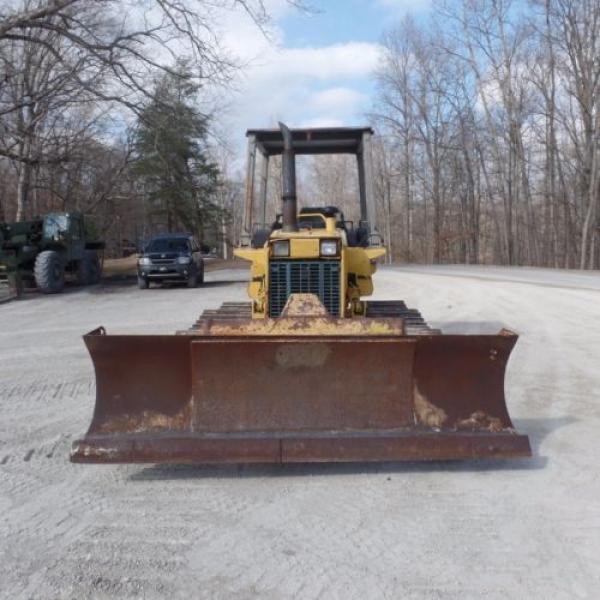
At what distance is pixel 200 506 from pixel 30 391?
12.6ft

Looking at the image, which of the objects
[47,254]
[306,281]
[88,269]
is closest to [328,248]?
[306,281]

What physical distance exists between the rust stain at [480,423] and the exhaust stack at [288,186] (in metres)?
2.50

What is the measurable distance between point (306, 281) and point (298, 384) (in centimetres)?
163

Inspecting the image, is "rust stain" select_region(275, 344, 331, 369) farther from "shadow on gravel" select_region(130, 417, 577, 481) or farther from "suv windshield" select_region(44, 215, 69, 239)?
"suv windshield" select_region(44, 215, 69, 239)

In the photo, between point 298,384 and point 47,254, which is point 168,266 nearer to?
Result: point 47,254

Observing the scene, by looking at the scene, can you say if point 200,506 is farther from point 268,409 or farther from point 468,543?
point 468,543

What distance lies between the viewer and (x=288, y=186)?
20.0 feet

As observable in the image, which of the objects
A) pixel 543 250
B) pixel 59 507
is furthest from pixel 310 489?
pixel 543 250

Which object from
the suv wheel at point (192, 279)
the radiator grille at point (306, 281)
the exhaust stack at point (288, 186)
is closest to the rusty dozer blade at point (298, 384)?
the radiator grille at point (306, 281)

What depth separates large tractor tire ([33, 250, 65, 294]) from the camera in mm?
20344

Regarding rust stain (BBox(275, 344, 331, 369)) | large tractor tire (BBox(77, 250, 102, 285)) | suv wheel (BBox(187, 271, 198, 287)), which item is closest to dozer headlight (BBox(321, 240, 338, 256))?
rust stain (BBox(275, 344, 331, 369))

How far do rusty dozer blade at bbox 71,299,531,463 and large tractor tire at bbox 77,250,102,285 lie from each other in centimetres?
1992

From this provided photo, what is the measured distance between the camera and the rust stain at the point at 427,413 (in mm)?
4695

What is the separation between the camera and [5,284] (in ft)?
74.2
